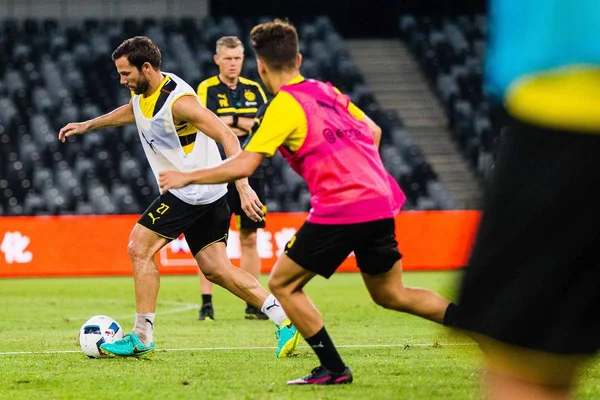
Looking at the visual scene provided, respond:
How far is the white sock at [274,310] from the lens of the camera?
297 inches

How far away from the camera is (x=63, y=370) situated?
6914 mm

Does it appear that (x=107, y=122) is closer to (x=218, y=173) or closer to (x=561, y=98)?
(x=218, y=173)

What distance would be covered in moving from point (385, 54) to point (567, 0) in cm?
2722

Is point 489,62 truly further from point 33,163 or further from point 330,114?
point 33,163

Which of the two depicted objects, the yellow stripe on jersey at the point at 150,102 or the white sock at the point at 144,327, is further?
the yellow stripe on jersey at the point at 150,102

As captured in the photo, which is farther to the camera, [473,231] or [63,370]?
[63,370]

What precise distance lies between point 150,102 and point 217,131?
0.68m

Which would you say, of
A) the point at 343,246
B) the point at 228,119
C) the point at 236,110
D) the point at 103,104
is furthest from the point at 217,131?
the point at 103,104

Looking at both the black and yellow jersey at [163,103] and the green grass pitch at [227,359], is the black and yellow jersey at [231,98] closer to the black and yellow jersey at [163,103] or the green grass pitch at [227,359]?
the green grass pitch at [227,359]

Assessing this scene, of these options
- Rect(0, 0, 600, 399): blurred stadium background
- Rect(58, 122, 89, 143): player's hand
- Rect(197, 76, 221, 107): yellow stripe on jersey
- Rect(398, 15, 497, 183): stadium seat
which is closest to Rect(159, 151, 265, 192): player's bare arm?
Rect(0, 0, 600, 399): blurred stadium background

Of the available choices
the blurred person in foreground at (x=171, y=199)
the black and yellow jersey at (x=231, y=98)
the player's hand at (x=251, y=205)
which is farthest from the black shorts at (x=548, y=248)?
the black and yellow jersey at (x=231, y=98)

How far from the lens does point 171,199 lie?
784 centimetres

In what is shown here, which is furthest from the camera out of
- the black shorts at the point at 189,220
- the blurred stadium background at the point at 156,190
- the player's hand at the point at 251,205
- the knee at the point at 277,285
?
the black shorts at the point at 189,220

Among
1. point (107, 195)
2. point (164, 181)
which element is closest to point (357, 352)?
point (164, 181)
